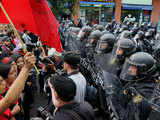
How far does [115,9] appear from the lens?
966 inches

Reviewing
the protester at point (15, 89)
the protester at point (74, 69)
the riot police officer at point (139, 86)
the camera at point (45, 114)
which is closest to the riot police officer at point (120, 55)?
the riot police officer at point (139, 86)

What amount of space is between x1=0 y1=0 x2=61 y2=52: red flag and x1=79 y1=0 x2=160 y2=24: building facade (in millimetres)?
20972

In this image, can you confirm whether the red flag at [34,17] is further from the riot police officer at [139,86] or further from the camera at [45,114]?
the riot police officer at [139,86]

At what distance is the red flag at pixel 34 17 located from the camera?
7.65ft

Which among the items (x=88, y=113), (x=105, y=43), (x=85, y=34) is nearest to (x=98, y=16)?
(x=85, y=34)

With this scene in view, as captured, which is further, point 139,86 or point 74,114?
point 139,86

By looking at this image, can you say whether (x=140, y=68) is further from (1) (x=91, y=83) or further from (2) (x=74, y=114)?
(1) (x=91, y=83)

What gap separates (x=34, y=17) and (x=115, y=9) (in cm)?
2352

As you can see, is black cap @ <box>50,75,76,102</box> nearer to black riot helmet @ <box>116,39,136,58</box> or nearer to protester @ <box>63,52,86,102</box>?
protester @ <box>63,52,86,102</box>

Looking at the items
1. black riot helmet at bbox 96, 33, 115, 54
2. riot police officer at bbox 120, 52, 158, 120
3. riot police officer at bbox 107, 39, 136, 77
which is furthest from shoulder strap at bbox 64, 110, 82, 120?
black riot helmet at bbox 96, 33, 115, 54

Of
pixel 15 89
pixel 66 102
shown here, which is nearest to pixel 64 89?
pixel 66 102

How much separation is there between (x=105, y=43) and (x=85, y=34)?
200 cm

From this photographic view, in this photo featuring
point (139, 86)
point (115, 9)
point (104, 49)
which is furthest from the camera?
point (115, 9)

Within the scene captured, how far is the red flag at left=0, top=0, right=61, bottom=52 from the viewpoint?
2332mm
